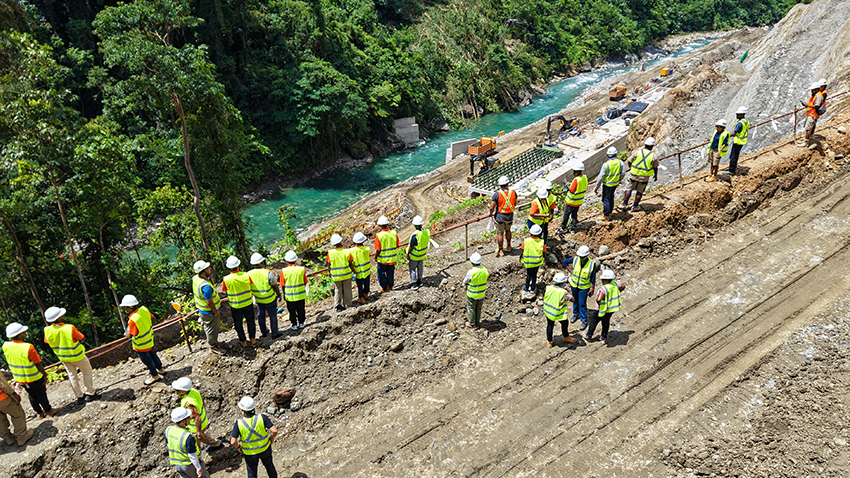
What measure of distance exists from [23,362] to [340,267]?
5566 mm

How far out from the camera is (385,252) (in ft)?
36.6

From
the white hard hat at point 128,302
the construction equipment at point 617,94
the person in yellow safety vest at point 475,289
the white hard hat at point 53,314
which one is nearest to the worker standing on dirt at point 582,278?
the person in yellow safety vest at point 475,289

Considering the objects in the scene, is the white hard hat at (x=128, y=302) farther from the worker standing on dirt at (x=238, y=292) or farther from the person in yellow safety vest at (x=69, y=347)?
the worker standing on dirt at (x=238, y=292)

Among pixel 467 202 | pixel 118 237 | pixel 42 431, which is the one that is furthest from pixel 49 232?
pixel 467 202

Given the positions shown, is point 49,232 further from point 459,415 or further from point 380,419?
point 459,415

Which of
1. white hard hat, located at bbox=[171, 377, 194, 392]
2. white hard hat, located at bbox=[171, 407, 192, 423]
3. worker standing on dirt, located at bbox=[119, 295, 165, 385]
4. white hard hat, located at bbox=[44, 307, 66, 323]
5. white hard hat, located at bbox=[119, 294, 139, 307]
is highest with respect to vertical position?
white hard hat, located at bbox=[44, 307, 66, 323]

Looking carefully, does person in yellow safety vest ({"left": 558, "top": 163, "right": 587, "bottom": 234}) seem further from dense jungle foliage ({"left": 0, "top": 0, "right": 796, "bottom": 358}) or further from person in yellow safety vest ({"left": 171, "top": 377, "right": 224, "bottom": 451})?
dense jungle foliage ({"left": 0, "top": 0, "right": 796, "bottom": 358})

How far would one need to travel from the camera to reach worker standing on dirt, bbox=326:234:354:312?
416 inches

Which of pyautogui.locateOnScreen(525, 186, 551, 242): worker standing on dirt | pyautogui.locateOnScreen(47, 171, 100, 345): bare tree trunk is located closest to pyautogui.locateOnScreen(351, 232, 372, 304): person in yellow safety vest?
pyautogui.locateOnScreen(525, 186, 551, 242): worker standing on dirt

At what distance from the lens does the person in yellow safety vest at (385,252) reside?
431 inches

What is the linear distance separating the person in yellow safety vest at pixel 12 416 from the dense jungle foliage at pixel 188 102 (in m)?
7.28

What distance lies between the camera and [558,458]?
8.43 meters

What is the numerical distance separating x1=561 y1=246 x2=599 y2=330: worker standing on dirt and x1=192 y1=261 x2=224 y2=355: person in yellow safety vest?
7.24 meters

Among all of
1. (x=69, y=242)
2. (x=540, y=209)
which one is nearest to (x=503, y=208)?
(x=540, y=209)
